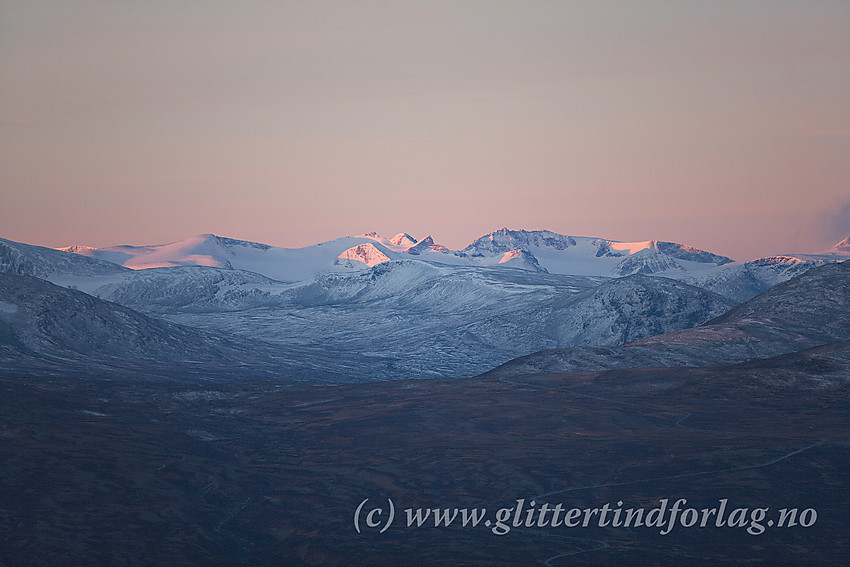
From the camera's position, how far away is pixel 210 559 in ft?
324

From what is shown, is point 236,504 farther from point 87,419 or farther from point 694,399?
point 694,399

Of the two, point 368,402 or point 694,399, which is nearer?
point 694,399

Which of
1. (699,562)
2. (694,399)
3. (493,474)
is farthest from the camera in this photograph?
(694,399)

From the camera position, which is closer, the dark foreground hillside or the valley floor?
the valley floor

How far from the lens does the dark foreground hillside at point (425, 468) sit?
9975 cm

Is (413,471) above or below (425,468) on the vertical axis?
below

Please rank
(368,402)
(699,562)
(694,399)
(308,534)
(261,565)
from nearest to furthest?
(699,562) → (261,565) → (308,534) → (694,399) → (368,402)

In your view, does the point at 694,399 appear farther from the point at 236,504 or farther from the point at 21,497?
the point at 21,497

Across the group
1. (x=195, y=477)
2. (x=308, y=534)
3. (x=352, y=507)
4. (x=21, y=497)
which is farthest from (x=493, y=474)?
(x=21, y=497)

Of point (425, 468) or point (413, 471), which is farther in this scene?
point (425, 468)

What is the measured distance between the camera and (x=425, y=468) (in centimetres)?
13588

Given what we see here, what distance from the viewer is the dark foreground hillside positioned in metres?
99.8

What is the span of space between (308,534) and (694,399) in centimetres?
9315

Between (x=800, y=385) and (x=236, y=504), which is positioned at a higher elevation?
(x=800, y=385)
